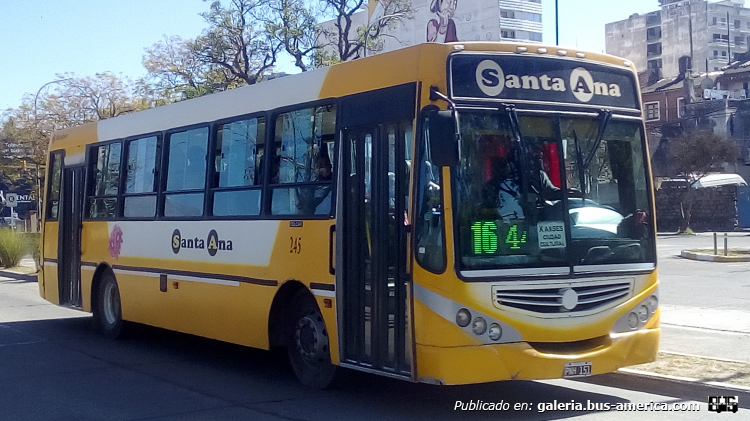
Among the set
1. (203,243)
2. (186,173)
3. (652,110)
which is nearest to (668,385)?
(203,243)

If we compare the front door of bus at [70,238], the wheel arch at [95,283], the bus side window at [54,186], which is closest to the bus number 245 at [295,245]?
the wheel arch at [95,283]

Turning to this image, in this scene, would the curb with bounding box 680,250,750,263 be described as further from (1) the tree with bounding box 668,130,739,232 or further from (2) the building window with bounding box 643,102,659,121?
(2) the building window with bounding box 643,102,659,121

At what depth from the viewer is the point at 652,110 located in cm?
7319

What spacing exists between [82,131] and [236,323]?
241 inches

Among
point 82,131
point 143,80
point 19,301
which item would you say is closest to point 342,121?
point 82,131

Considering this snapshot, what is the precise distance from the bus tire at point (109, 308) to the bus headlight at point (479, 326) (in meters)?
7.36

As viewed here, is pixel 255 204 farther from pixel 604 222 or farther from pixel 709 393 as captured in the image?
pixel 709 393

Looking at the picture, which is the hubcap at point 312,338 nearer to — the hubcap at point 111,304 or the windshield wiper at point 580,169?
the windshield wiper at point 580,169

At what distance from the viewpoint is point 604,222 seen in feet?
25.4

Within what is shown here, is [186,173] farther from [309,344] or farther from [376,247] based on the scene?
[376,247]

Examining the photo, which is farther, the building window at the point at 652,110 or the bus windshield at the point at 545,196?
the building window at the point at 652,110

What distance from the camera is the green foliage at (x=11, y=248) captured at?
94.9 feet

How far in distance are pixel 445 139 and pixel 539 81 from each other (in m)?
1.30

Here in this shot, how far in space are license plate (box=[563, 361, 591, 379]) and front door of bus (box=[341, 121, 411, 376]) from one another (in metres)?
1.32
